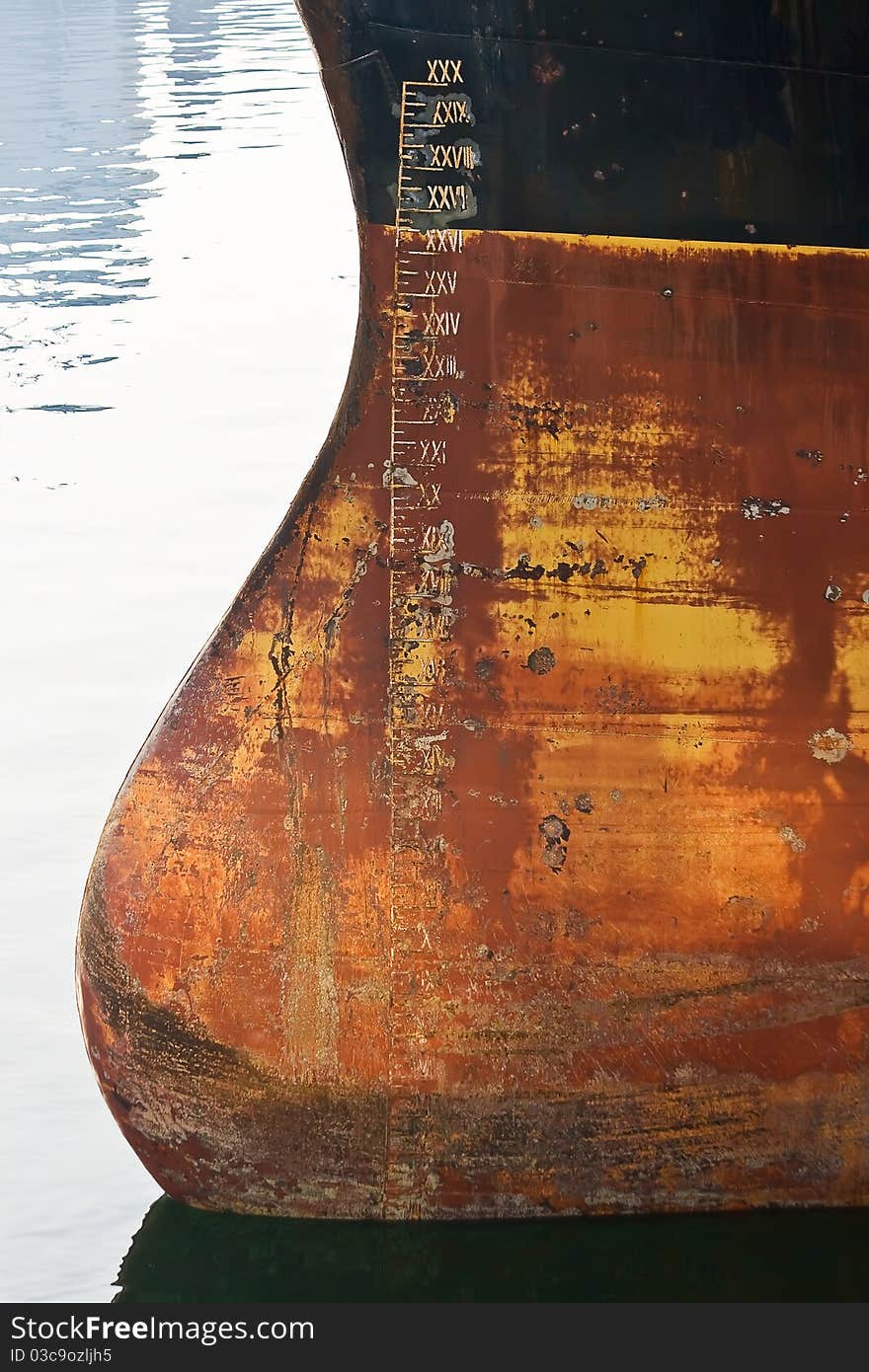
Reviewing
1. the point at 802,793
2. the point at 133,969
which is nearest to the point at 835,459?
the point at 802,793

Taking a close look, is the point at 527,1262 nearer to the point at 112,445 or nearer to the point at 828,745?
the point at 828,745

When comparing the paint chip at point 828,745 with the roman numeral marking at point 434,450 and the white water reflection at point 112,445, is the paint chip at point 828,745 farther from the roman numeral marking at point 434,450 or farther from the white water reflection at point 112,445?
the white water reflection at point 112,445

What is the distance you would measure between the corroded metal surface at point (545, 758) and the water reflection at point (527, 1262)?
2.4 inches

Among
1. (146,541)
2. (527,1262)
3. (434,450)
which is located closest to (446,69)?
(434,450)

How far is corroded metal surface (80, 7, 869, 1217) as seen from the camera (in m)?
3.12

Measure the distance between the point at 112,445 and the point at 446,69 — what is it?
574cm

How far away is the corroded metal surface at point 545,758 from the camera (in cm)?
312

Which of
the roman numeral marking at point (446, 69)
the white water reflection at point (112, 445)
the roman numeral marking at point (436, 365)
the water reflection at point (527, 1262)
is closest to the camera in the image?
the roman numeral marking at point (446, 69)

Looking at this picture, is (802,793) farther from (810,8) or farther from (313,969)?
(810,8)

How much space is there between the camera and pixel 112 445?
8539 millimetres

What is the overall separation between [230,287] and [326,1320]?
9571 millimetres

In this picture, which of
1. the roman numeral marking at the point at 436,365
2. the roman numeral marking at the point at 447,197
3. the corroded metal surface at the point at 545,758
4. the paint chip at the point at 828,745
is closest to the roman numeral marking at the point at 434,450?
the corroded metal surface at the point at 545,758

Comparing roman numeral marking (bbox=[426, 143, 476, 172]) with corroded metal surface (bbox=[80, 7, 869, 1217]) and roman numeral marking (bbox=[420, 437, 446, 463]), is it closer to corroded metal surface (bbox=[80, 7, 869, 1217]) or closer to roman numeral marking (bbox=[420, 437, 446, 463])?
corroded metal surface (bbox=[80, 7, 869, 1217])

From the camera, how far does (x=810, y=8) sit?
2957 millimetres
